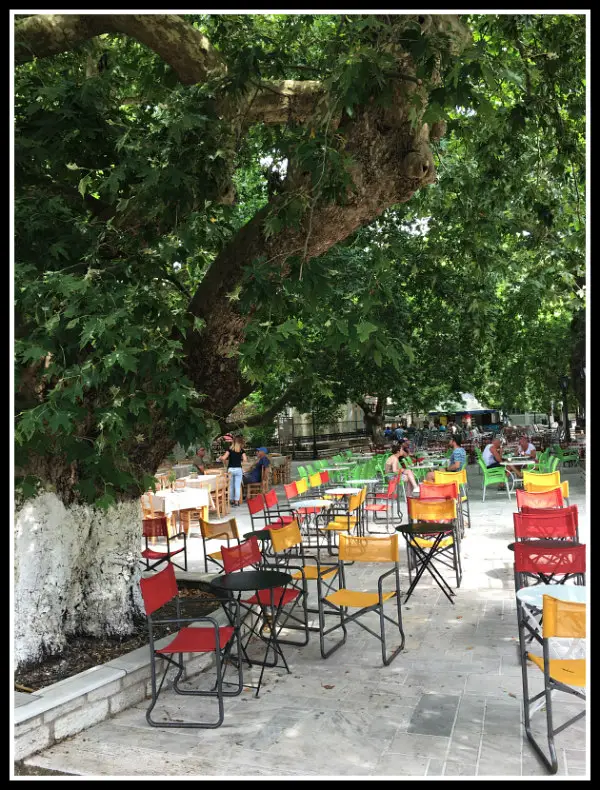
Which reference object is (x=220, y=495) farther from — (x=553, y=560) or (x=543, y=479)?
(x=553, y=560)

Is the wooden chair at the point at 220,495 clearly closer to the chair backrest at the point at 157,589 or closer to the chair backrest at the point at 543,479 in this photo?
the chair backrest at the point at 543,479

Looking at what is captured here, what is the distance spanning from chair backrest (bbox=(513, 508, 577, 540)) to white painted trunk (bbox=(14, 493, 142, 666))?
3716 mm

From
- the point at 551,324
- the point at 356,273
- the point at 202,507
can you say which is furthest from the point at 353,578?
the point at 551,324

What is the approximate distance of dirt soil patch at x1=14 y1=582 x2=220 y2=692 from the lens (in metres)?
4.89

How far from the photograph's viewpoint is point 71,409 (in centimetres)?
380

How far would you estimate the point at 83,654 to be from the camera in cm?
535

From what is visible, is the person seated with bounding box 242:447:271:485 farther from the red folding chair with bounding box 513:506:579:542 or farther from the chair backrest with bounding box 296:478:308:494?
the red folding chair with bounding box 513:506:579:542

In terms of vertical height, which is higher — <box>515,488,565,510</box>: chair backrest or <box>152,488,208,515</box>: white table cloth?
<box>515,488,565,510</box>: chair backrest

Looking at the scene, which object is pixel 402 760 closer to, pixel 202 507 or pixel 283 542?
pixel 283 542

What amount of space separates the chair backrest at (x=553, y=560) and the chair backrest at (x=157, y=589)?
107 inches

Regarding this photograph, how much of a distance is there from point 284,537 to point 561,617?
3.24 m

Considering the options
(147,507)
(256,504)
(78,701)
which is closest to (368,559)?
(78,701)

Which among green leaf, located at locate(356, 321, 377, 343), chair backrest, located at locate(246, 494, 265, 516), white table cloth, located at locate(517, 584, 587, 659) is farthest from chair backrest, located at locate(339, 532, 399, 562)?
chair backrest, located at locate(246, 494, 265, 516)

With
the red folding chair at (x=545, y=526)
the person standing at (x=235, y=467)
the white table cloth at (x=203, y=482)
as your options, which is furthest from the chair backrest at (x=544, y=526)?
the person standing at (x=235, y=467)
